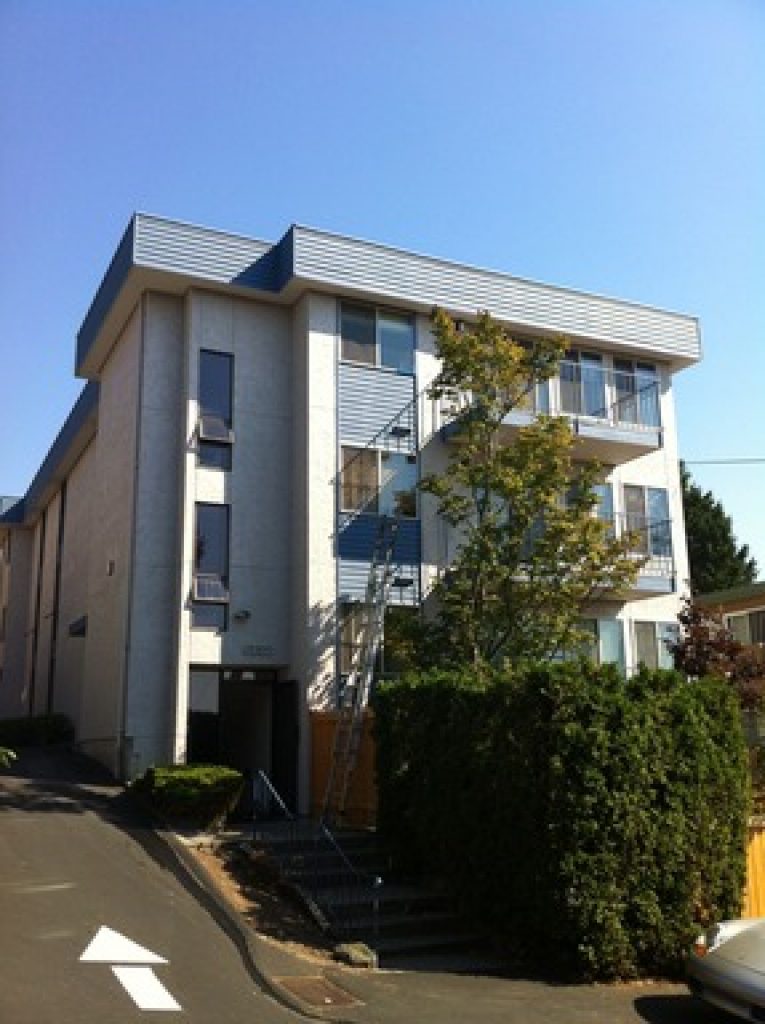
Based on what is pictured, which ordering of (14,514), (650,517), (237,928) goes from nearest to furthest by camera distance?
(237,928), (650,517), (14,514)

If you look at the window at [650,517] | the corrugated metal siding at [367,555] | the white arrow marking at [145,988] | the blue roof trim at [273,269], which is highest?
the blue roof trim at [273,269]

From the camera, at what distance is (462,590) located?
17.8 metres

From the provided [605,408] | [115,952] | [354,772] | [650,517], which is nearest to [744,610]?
[650,517]

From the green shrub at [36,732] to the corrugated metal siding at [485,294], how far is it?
13.3 m

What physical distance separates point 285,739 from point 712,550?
28.8 metres

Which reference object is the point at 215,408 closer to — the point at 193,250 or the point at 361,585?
the point at 193,250

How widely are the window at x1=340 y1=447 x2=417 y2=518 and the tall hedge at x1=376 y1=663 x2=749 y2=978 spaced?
846cm

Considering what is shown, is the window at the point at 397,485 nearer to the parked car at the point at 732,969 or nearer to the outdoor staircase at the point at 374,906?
the outdoor staircase at the point at 374,906

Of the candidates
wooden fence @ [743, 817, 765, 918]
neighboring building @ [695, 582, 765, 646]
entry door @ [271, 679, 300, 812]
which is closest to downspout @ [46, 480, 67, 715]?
entry door @ [271, 679, 300, 812]

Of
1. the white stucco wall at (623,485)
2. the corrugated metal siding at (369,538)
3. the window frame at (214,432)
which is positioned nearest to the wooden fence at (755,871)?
the white stucco wall at (623,485)

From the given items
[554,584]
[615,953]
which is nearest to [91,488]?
[554,584]

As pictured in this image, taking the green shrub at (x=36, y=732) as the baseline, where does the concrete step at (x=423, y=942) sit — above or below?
below

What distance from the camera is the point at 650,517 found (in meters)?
24.3

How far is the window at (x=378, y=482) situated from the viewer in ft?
66.7
